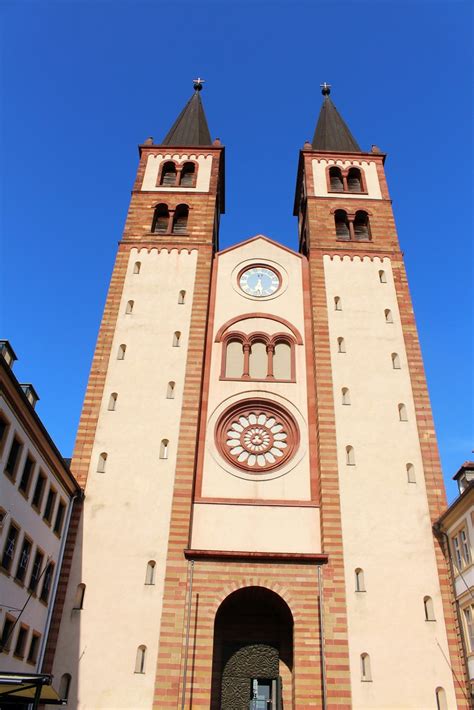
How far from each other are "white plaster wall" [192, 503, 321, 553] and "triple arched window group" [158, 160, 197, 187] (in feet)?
70.7

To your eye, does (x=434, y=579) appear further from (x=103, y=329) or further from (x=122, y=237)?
(x=122, y=237)

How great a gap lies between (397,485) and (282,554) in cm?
589

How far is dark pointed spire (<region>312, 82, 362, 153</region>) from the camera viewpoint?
45034 millimetres

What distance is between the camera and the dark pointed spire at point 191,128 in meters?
45.0

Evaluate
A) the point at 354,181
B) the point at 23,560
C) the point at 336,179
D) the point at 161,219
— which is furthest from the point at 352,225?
the point at 23,560

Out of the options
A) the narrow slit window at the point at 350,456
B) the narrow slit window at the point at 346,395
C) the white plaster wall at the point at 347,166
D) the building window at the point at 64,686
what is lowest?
the building window at the point at 64,686

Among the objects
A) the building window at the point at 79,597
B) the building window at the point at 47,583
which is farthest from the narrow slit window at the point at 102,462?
the building window at the point at 79,597

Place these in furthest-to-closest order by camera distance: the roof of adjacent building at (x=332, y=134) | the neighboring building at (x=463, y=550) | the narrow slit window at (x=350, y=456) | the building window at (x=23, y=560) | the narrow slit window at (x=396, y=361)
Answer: the roof of adjacent building at (x=332, y=134) → the narrow slit window at (x=396, y=361) → the narrow slit window at (x=350, y=456) → the neighboring building at (x=463, y=550) → the building window at (x=23, y=560)

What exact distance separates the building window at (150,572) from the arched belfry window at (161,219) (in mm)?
19934

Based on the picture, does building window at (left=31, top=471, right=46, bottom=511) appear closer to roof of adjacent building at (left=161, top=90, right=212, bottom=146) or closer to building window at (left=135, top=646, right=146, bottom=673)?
building window at (left=135, top=646, right=146, bottom=673)

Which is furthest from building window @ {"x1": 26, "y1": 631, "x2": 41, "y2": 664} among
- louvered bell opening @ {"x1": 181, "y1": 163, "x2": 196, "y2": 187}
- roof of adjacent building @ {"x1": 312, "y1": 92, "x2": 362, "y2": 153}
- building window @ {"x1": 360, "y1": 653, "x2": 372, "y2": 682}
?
roof of adjacent building @ {"x1": 312, "y1": 92, "x2": 362, "y2": 153}

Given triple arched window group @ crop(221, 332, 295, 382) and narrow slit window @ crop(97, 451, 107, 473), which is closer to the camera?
narrow slit window @ crop(97, 451, 107, 473)

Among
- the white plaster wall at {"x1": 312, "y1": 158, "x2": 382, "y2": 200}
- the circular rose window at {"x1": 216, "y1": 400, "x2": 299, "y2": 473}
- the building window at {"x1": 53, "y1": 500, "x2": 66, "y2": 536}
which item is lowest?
the building window at {"x1": 53, "y1": 500, "x2": 66, "y2": 536}

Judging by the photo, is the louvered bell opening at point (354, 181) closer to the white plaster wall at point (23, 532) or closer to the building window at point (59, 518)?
the building window at point (59, 518)
